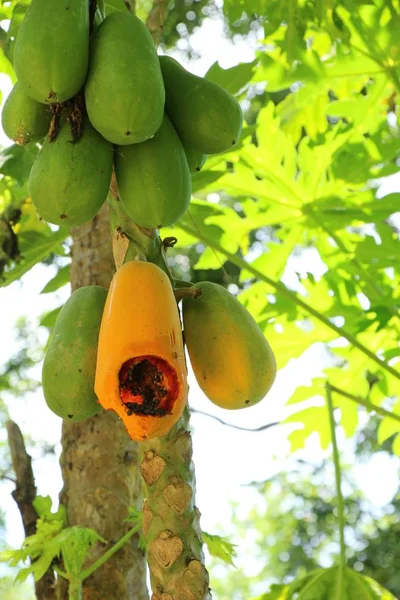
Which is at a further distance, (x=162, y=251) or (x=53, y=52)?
(x=162, y=251)

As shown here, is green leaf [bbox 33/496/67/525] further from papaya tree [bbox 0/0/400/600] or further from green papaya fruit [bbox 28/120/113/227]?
green papaya fruit [bbox 28/120/113/227]

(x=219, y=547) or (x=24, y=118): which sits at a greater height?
→ (x=24, y=118)

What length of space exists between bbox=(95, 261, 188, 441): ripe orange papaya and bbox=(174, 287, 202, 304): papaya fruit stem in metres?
0.22

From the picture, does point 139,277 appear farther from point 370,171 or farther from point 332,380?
point 332,380

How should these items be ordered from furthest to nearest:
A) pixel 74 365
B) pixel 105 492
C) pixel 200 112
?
pixel 105 492 < pixel 200 112 < pixel 74 365

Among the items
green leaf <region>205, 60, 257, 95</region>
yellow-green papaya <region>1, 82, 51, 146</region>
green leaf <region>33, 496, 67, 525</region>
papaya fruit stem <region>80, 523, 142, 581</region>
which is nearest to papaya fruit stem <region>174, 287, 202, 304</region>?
yellow-green papaya <region>1, 82, 51, 146</region>

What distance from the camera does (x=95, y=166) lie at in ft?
4.61

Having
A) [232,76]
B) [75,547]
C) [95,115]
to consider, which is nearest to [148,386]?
[95,115]

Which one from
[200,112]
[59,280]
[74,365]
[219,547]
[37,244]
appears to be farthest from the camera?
[59,280]

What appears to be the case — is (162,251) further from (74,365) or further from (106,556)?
(106,556)

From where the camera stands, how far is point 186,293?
62.5 inches

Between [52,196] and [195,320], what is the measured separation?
38 cm

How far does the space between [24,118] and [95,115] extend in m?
0.23

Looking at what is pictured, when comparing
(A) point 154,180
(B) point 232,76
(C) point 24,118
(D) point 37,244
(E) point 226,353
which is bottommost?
(E) point 226,353
